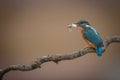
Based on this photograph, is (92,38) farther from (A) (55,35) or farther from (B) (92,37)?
(A) (55,35)

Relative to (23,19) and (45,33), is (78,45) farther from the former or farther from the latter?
(23,19)

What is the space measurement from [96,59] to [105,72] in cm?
9

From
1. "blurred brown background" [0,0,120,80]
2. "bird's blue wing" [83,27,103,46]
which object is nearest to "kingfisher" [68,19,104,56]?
"bird's blue wing" [83,27,103,46]

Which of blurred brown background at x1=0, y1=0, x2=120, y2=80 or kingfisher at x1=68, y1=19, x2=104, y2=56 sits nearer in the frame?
kingfisher at x1=68, y1=19, x2=104, y2=56

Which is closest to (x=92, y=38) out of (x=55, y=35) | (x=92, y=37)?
(x=92, y=37)

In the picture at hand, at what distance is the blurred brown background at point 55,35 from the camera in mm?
1461

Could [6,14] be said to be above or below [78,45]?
above

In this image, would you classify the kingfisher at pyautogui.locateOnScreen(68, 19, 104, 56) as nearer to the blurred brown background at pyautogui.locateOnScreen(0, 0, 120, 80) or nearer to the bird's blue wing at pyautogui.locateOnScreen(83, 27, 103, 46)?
the bird's blue wing at pyautogui.locateOnScreen(83, 27, 103, 46)

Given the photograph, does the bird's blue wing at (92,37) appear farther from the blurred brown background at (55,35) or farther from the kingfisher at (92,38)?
the blurred brown background at (55,35)

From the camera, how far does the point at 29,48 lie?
1.49 meters

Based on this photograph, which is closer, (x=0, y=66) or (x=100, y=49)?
(x=100, y=49)

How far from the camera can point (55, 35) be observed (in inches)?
58.0

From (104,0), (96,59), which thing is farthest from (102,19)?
(96,59)

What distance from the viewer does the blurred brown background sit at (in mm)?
1461
